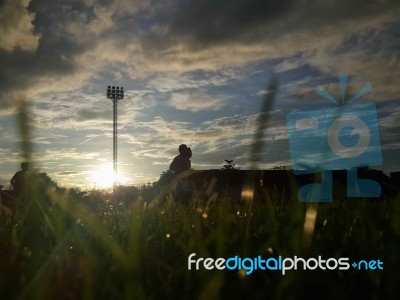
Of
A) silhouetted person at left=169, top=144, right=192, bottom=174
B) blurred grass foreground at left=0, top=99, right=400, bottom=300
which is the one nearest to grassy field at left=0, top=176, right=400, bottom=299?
blurred grass foreground at left=0, top=99, right=400, bottom=300

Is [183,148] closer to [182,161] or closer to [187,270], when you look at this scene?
[182,161]

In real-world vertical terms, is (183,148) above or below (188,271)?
above

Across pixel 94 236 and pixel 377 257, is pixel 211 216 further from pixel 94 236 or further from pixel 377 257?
pixel 377 257

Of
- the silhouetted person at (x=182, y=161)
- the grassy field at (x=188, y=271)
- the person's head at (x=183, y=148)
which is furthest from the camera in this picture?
the person's head at (x=183, y=148)

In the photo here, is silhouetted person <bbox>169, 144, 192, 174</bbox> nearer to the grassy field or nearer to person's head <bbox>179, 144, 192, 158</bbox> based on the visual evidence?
person's head <bbox>179, 144, 192, 158</bbox>

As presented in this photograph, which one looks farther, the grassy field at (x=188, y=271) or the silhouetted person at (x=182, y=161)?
the silhouetted person at (x=182, y=161)

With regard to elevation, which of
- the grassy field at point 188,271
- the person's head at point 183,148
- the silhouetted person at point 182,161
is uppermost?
the person's head at point 183,148

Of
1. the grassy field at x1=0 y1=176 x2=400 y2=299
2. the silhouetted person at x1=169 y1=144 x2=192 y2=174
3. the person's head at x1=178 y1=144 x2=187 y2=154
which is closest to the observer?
the grassy field at x1=0 y1=176 x2=400 y2=299

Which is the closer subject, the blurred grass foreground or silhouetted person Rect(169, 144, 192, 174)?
the blurred grass foreground

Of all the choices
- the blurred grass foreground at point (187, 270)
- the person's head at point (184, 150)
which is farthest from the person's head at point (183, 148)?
the blurred grass foreground at point (187, 270)

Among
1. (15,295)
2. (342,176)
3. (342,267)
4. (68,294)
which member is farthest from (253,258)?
(342,176)

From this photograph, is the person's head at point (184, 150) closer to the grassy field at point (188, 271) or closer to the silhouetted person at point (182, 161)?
the silhouetted person at point (182, 161)

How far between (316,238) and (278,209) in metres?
1.13

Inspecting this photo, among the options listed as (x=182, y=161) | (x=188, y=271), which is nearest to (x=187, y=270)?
(x=188, y=271)
